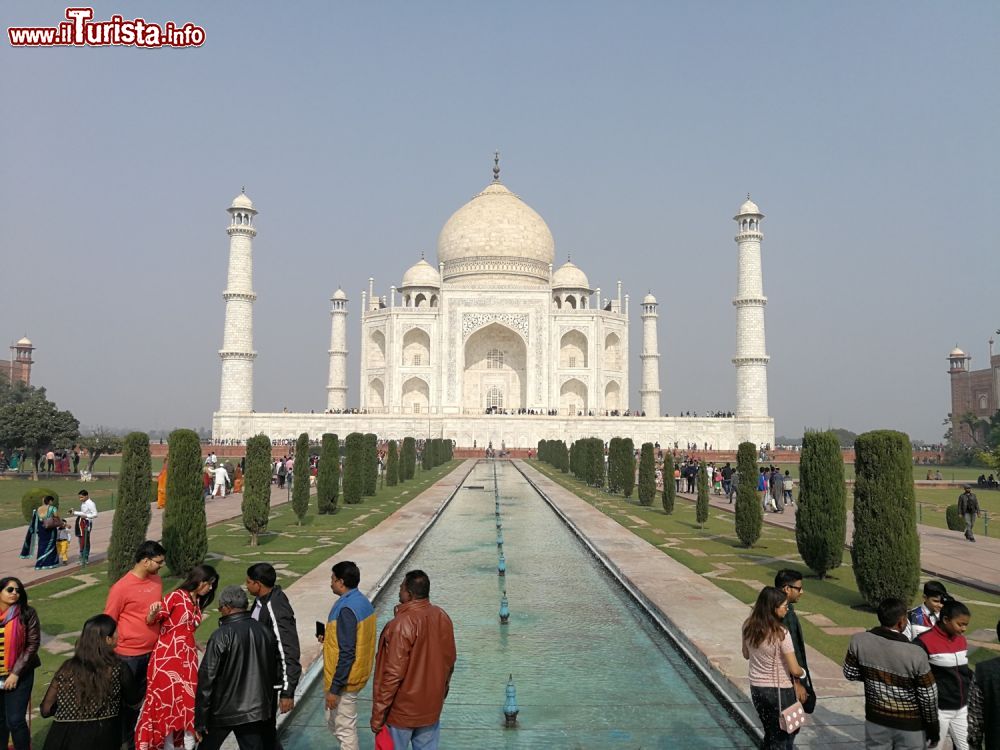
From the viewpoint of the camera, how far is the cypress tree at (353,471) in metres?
15.7

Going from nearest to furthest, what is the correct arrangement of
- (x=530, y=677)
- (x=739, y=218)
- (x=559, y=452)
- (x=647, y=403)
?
(x=530, y=677) → (x=559, y=452) → (x=739, y=218) → (x=647, y=403)

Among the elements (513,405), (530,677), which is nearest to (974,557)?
(530,677)

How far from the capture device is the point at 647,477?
16.1m

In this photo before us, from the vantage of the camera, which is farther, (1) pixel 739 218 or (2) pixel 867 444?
(1) pixel 739 218

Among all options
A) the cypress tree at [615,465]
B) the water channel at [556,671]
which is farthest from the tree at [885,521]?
the cypress tree at [615,465]

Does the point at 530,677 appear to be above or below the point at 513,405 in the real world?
below

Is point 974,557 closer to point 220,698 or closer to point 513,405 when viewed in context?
point 220,698

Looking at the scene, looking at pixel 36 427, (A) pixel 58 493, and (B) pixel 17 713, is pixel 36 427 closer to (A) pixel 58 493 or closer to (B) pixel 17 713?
(A) pixel 58 493

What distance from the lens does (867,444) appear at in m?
7.32

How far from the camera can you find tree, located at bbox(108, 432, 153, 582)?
25.0 feet

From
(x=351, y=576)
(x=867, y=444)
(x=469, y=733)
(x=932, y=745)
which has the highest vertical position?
(x=867, y=444)

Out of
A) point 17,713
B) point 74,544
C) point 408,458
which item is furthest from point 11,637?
point 408,458

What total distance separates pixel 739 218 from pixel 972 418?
17.2 meters

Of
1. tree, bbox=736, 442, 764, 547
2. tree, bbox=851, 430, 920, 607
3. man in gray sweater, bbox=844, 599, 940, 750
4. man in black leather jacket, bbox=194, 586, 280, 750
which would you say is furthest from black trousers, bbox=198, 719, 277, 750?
tree, bbox=736, 442, 764, 547
